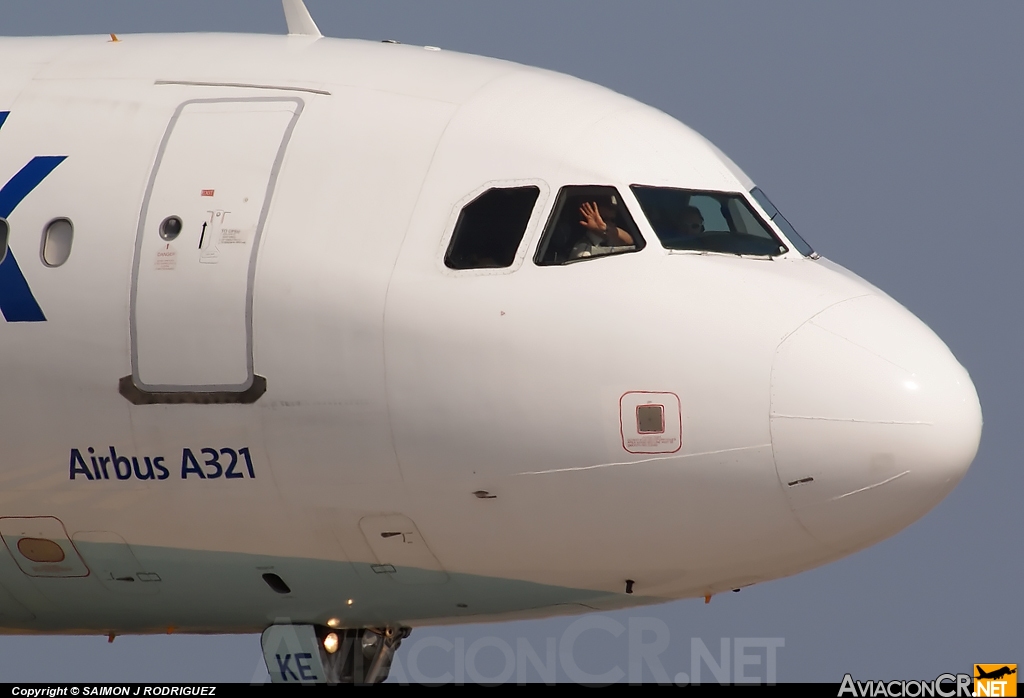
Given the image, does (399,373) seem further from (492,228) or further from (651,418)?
(651,418)

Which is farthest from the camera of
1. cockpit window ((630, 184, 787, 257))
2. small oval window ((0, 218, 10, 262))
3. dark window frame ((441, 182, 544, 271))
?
small oval window ((0, 218, 10, 262))

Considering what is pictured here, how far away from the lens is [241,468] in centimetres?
1344

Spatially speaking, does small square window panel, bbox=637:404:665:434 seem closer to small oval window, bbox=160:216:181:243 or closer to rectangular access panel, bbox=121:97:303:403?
rectangular access panel, bbox=121:97:303:403

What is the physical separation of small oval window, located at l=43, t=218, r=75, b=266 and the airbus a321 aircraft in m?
0.04

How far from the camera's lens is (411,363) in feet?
42.5

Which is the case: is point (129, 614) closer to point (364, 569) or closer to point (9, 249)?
point (364, 569)

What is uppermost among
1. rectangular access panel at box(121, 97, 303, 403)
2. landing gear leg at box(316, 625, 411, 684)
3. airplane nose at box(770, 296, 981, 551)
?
rectangular access panel at box(121, 97, 303, 403)

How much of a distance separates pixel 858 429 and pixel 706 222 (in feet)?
7.35

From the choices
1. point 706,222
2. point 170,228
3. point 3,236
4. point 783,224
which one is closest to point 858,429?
point 706,222

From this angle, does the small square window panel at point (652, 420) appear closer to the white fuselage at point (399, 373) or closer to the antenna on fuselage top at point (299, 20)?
the white fuselage at point (399, 373)

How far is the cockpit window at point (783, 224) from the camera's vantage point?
46.6ft

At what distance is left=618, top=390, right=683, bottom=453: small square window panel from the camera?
497 inches

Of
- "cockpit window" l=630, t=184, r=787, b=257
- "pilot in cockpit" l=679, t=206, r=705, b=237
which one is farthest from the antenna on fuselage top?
"pilot in cockpit" l=679, t=206, r=705, b=237

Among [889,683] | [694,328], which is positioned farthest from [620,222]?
[889,683]
